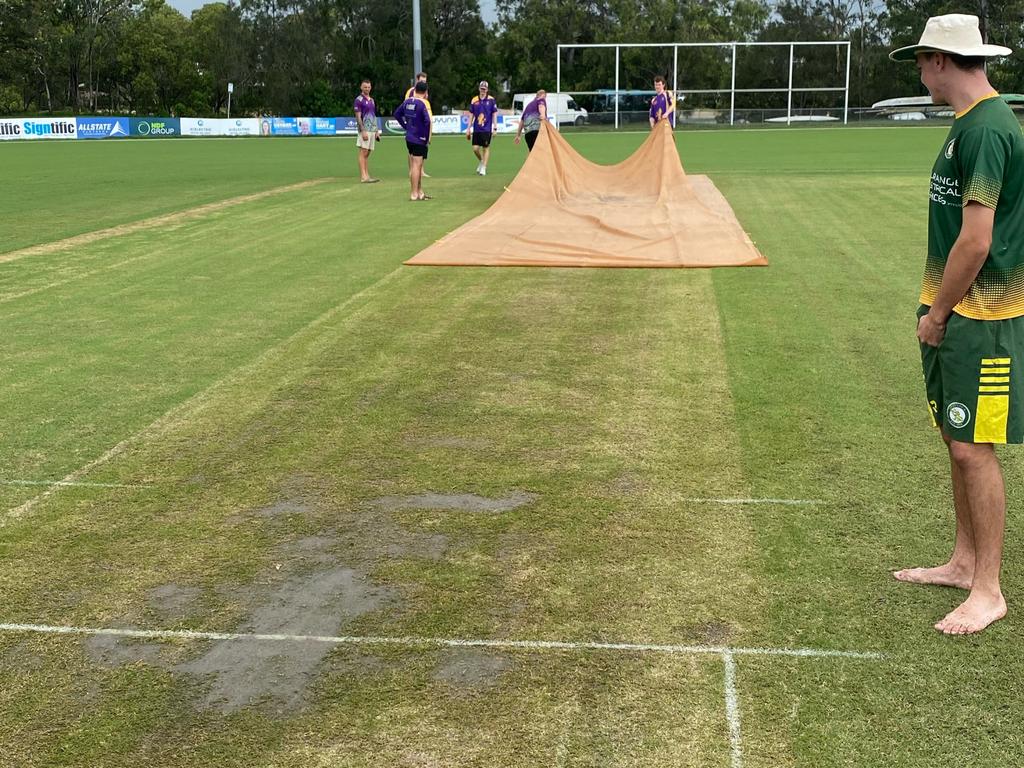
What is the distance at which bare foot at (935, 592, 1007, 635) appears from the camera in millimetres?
3791

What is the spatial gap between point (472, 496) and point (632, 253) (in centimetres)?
751

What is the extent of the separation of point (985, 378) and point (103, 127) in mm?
53831

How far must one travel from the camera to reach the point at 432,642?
376 centimetres

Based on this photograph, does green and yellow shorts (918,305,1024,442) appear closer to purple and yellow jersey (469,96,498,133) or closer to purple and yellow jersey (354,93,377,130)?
purple and yellow jersey (354,93,377,130)

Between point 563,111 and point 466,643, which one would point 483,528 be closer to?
point 466,643

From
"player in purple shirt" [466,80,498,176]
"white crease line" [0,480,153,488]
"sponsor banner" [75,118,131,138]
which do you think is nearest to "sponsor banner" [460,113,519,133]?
"sponsor banner" [75,118,131,138]

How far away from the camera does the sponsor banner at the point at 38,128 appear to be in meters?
49.3

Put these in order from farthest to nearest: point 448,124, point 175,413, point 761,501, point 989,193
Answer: point 448,124 → point 175,413 → point 761,501 → point 989,193

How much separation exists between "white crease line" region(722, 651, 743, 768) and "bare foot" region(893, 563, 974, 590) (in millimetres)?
964


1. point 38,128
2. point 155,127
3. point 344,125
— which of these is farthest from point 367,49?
point 38,128

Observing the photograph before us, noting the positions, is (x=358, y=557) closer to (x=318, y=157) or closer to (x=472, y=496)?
(x=472, y=496)

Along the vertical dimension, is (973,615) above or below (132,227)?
below

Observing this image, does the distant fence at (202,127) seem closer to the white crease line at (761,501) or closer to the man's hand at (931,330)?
the white crease line at (761,501)

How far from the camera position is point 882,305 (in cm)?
922
